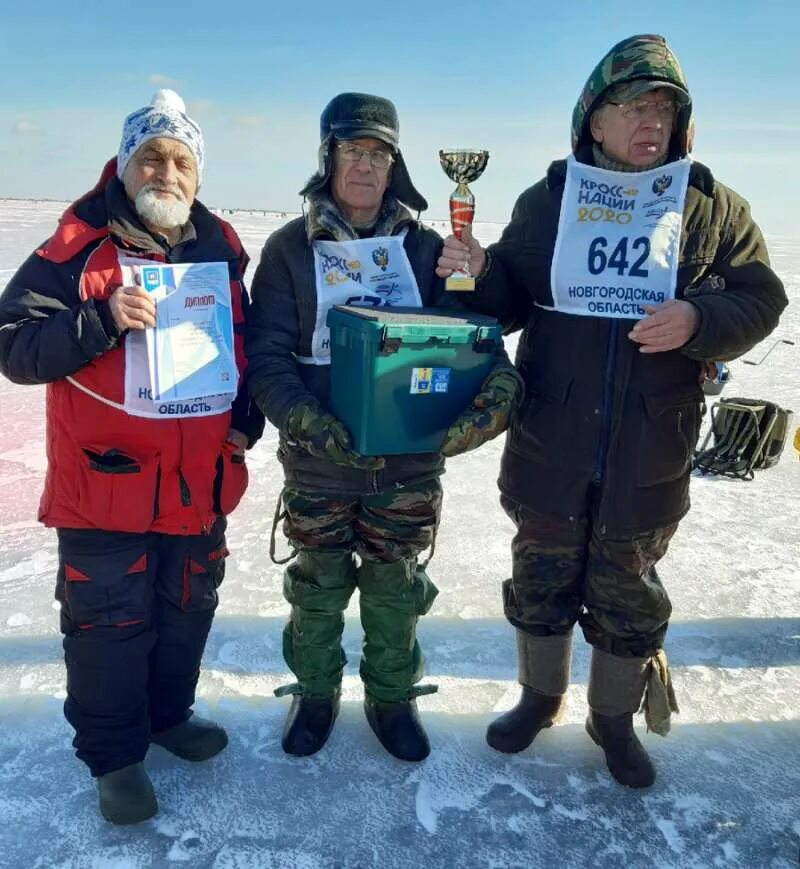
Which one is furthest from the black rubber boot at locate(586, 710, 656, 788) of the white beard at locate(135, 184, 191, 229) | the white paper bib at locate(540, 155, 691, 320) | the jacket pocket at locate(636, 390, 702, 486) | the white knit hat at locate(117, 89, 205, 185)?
the white knit hat at locate(117, 89, 205, 185)

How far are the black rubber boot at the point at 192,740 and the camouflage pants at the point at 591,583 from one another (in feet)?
3.55

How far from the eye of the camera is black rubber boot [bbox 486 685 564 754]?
2.50 meters

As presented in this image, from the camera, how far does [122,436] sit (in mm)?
2100

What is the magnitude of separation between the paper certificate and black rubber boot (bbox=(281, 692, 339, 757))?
3.75 feet

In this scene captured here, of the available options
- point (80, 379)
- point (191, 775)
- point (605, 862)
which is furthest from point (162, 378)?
point (605, 862)

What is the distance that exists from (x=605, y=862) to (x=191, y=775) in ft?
4.20

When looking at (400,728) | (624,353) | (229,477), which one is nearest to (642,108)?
(624,353)

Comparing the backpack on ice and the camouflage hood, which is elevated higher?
the camouflage hood

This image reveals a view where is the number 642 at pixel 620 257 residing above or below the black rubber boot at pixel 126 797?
above

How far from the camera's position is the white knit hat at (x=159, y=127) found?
2104mm

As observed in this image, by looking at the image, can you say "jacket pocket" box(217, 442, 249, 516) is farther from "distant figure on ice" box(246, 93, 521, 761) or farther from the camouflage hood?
the camouflage hood

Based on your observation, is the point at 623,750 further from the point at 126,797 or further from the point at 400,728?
the point at 126,797

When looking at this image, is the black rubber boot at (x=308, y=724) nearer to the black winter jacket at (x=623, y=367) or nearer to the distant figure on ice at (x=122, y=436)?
the distant figure on ice at (x=122, y=436)

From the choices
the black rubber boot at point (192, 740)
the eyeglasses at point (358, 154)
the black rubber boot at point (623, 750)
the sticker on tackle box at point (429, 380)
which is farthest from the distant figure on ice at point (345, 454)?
the black rubber boot at point (623, 750)
